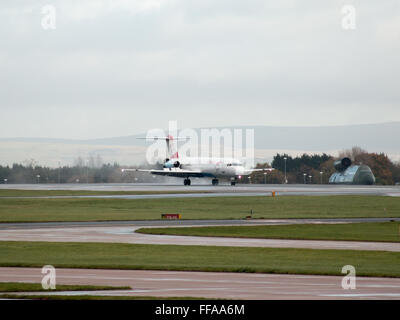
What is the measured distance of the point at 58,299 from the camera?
68.3 ft

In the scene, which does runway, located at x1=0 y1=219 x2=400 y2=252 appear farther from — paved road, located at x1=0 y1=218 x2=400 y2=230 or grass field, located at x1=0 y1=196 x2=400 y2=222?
grass field, located at x1=0 y1=196 x2=400 y2=222

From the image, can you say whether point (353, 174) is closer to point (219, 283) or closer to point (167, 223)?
point (167, 223)

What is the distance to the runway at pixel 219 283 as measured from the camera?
2186 cm

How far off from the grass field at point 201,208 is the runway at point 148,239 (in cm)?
1113

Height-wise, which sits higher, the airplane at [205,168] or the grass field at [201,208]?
the airplane at [205,168]

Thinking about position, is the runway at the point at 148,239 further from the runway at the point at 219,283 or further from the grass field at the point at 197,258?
the runway at the point at 219,283

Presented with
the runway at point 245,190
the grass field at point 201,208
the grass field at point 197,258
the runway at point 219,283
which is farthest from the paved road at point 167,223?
the runway at point 245,190

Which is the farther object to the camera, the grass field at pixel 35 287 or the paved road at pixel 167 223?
the paved road at pixel 167 223

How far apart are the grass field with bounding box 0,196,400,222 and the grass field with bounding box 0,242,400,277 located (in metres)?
21.5

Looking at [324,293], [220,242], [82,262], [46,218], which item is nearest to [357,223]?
[220,242]

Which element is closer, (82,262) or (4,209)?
(82,262)

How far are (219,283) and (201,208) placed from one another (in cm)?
4762
